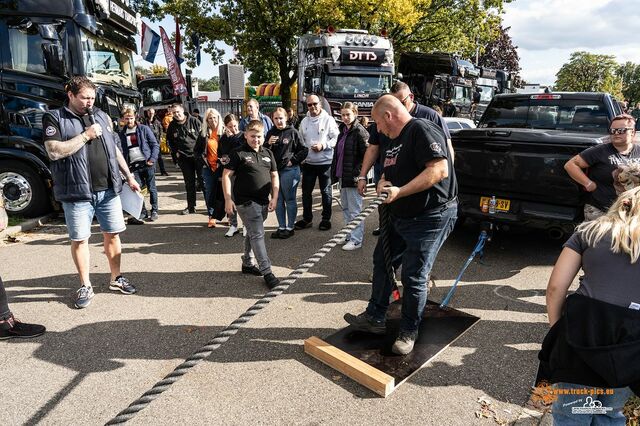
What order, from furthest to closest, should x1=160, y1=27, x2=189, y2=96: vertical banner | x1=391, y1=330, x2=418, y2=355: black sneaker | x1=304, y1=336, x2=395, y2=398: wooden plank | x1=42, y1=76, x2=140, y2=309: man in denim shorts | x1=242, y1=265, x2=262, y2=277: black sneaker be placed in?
x1=160, y1=27, x2=189, y2=96: vertical banner
x1=242, y1=265, x2=262, y2=277: black sneaker
x1=42, y1=76, x2=140, y2=309: man in denim shorts
x1=391, y1=330, x2=418, y2=355: black sneaker
x1=304, y1=336, x2=395, y2=398: wooden plank

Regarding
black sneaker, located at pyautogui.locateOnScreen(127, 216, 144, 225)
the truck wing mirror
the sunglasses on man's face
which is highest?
the truck wing mirror

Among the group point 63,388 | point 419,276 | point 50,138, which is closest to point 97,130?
point 50,138

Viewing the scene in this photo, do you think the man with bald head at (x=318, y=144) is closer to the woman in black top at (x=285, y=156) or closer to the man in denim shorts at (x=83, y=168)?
the woman in black top at (x=285, y=156)

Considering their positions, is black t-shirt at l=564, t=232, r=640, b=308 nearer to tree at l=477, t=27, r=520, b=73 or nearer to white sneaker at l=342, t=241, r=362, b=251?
white sneaker at l=342, t=241, r=362, b=251

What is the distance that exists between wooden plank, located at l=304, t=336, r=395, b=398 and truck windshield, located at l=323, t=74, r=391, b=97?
37.1 feet

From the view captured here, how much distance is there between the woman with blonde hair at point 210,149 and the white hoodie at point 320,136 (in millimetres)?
1324

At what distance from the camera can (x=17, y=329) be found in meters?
3.59

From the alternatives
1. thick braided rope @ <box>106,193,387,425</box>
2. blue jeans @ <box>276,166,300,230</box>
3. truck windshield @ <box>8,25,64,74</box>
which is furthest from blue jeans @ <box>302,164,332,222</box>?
truck windshield @ <box>8,25,64,74</box>

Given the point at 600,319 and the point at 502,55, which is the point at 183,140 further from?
the point at 502,55

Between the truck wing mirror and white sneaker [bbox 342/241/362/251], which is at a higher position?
the truck wing mirror

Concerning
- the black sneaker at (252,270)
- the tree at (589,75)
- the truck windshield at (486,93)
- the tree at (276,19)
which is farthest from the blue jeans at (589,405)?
the tree at (589,75)

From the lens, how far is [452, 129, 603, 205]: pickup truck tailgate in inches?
179

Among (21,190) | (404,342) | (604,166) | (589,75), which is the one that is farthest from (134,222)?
(589,75)

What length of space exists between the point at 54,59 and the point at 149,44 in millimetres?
7371
